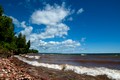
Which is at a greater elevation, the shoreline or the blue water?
the blue water

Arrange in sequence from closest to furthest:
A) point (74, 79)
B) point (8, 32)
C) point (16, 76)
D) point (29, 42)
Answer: point (16, 76)
point (74, 79)
point (8, 32)
point (29, 42)

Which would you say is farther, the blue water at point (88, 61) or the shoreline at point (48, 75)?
the blue water at point (88, 61)

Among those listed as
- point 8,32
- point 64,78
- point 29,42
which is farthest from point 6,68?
point 29,42

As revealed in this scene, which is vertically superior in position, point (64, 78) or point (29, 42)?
point (29, 42)

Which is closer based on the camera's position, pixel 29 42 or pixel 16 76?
pixel 16 76

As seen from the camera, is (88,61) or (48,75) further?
(88,61)

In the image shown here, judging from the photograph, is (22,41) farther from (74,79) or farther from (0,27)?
(74,79)

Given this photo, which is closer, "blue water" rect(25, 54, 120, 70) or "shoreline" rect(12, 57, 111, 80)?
"shoreline" rect(12, 57, 111, 80)

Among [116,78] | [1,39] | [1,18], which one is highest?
[1,18]

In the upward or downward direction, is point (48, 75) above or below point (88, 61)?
below

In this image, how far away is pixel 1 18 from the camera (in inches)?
1786

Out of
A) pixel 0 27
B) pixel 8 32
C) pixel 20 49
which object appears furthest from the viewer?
pixel 20 49

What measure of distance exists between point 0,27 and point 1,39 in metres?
3.63

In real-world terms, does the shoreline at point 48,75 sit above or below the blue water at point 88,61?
below
